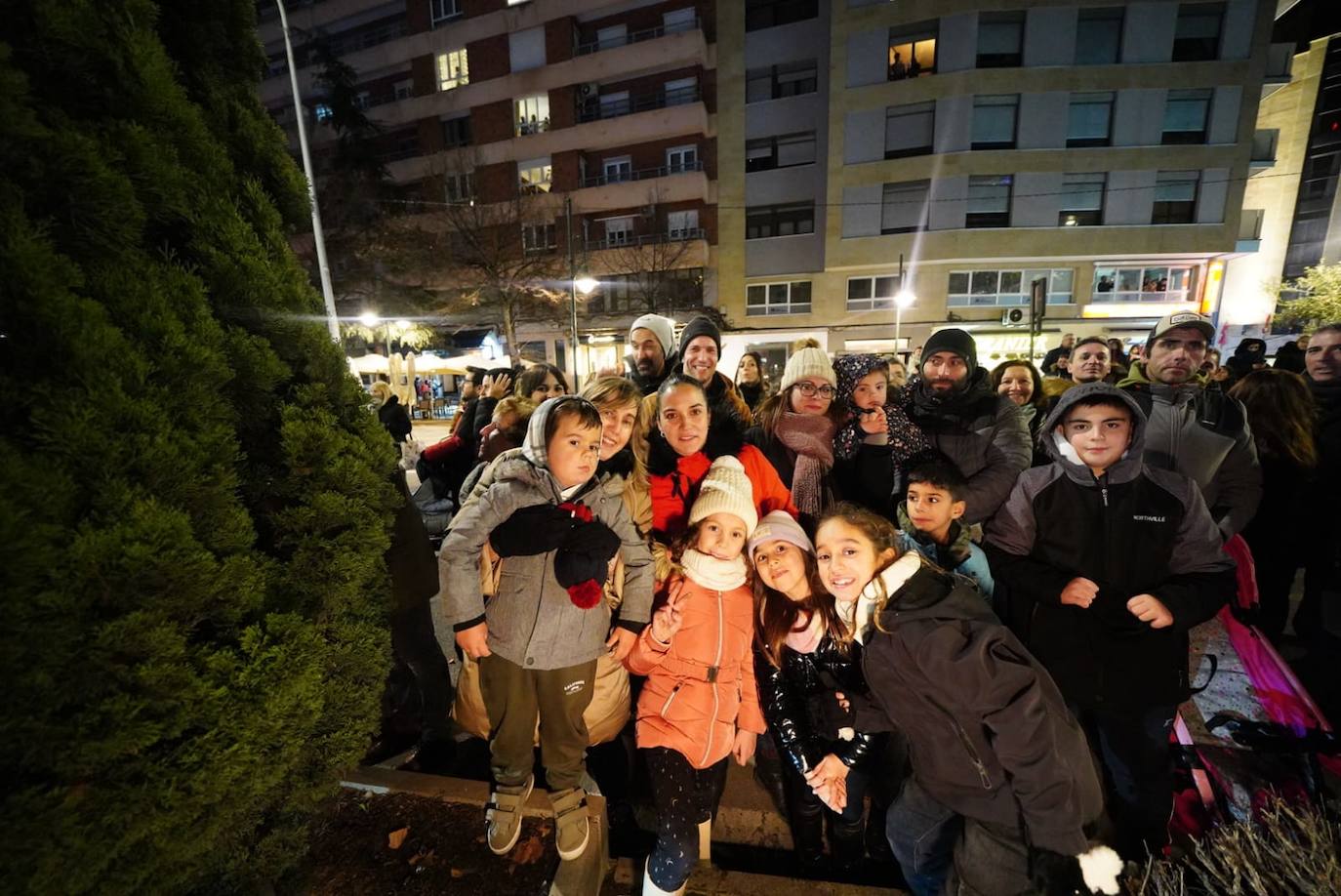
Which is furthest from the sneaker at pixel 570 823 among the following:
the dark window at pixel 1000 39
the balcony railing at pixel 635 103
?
the dark window at pixel 1000 39

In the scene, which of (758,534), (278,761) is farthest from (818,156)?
(278,761)

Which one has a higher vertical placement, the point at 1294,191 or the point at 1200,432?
the point at 1294,191

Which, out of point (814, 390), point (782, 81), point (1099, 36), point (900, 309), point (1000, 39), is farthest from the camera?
point (782, 81)

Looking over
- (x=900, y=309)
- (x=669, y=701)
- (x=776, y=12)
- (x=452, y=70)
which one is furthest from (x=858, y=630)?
(x=452, y=70)

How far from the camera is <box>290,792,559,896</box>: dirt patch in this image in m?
1.77

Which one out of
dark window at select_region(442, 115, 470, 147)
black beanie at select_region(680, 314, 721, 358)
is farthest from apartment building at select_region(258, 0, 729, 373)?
black beanie at select_region(680, 314, 721, 358)

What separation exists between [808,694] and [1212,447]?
9.28ft

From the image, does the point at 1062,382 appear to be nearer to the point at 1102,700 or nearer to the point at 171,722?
the point at 1102,700

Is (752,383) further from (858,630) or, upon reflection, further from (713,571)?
(858,630)

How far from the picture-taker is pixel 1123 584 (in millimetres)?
2203

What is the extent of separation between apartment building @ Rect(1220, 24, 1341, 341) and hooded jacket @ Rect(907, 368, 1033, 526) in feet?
93.0

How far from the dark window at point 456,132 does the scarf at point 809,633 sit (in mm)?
29483

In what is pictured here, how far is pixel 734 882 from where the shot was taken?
2123 millimetres

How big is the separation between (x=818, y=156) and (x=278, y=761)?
84.4ft
